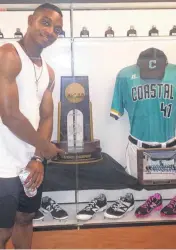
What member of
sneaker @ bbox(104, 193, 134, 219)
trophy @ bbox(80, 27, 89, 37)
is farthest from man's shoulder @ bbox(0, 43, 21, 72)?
sneaker @ bbox(104, 193, 134, 219)

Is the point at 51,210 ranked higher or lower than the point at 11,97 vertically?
lower

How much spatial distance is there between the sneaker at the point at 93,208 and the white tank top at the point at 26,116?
1.83ft

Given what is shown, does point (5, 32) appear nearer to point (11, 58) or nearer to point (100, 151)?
A: point (11, 58)

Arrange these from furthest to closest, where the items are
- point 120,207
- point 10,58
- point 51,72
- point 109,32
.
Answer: point 120,207 → point 109,32 → point 51,72 → point 10,58

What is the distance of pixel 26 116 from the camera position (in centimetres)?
189

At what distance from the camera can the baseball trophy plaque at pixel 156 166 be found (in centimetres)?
226

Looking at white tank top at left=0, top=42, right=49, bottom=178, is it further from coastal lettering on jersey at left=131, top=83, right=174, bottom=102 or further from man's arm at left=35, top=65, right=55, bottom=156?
coastal lettering on jersey at left=131, top=83, right=174, bottom=102

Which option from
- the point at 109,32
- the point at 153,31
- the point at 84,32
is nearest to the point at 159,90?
the point at 153,31

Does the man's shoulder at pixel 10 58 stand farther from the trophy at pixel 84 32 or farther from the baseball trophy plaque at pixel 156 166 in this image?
the baseball trophy plaque at pixel 156 166

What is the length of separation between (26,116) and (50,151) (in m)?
0.28

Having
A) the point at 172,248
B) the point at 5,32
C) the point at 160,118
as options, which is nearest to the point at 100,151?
the point at 160,118

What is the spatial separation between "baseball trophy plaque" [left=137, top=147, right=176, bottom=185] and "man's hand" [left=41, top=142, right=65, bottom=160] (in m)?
0.56

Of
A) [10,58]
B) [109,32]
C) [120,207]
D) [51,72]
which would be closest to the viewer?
[10,58]

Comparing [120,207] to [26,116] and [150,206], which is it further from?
[26,116]
